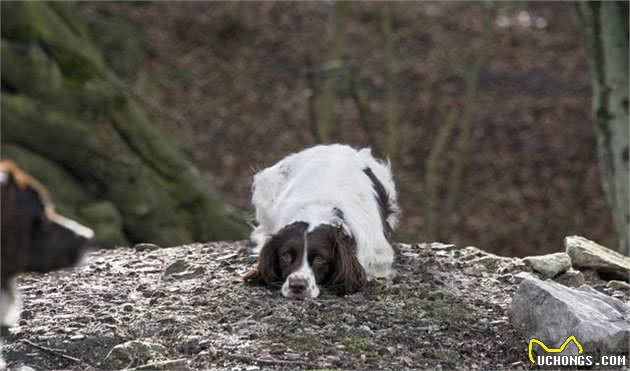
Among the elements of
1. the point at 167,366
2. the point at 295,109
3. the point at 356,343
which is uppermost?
the point at 295,109

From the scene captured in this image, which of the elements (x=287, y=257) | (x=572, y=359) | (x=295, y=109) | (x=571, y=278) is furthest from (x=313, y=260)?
(x=295, y=109)

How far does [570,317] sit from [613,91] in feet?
17.0

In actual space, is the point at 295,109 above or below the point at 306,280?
above

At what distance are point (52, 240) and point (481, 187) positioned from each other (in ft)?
46.2

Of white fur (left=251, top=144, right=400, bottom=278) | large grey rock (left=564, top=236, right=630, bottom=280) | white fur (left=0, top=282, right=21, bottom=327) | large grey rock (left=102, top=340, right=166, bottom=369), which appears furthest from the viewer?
large grey rock (left=564, top=236, right=630, bottom=280)

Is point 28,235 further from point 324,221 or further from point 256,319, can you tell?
point 324,221

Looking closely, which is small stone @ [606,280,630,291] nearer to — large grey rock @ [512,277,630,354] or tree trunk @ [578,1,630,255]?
large grey rock @ [512,277,630,354]

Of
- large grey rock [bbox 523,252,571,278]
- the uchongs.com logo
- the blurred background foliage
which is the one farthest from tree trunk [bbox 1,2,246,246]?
the uchongs.com logo

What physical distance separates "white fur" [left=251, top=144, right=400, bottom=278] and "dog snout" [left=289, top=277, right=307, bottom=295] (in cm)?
53

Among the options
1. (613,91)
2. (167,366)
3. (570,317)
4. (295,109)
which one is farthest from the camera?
(295,109)

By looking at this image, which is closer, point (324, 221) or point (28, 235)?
A: point (28, 235)

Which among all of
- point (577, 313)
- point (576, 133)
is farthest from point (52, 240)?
point (576, 133)

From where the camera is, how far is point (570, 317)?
6.44m

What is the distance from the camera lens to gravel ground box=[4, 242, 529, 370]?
642cm
